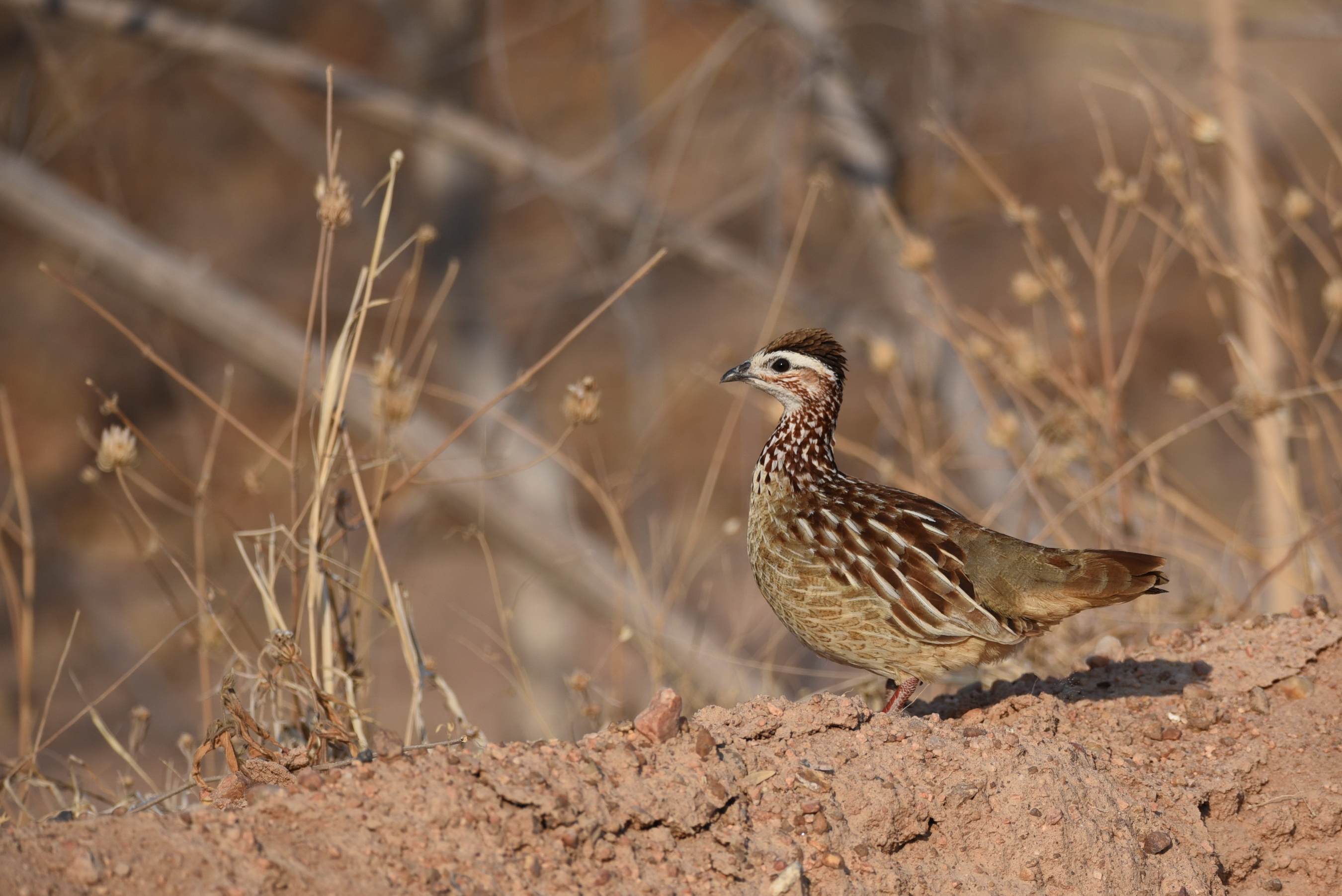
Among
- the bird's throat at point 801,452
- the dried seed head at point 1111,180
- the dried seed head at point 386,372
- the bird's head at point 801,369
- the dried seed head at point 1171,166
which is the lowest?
the dried seed head at point 386,372

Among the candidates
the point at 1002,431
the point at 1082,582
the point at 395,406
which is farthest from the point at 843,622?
the point at 1002,431

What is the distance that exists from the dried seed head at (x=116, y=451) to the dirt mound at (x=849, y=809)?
1281mm

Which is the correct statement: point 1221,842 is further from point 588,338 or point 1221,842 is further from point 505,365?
point 588,338

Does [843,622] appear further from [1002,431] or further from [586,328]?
[586,328]

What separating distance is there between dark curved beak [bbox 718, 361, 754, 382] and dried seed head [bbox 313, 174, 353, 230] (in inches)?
65.3

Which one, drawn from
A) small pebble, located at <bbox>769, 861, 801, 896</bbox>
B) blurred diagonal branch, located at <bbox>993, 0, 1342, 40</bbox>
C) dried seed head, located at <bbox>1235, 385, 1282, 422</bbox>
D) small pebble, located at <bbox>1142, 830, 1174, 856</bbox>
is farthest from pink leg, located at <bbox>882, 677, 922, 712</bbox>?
blurred diagonal branch, located at <bbox>993, 0, 1342, 40</bbox>

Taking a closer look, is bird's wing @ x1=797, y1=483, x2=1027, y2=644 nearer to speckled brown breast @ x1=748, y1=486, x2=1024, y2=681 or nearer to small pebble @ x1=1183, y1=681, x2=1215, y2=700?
speckled brown breast @ x1=748, y1=486, x2=1024, y2=681

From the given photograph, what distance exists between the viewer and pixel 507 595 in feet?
45.0

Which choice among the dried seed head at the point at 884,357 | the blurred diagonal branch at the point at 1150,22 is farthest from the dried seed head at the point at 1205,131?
the blurred diagonal branch at the point at 1150,22

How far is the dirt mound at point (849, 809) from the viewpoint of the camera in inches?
104

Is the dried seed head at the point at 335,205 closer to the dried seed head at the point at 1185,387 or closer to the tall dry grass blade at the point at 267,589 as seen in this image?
the tall dry grass blade at the point at 267,589

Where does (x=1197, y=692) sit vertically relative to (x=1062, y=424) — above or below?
below

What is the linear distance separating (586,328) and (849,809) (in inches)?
179

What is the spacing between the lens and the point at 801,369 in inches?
188
